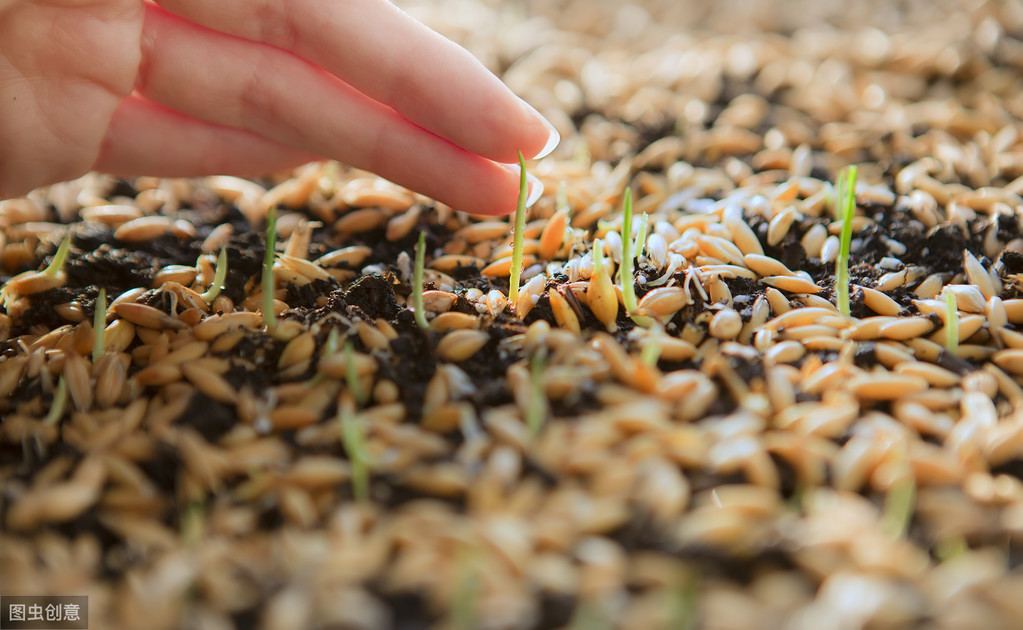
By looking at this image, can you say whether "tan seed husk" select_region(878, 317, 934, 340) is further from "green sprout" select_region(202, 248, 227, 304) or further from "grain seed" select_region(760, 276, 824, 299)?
"green sprout" select_region(202, 248, 227, 304)

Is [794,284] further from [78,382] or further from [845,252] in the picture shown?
[78,382]

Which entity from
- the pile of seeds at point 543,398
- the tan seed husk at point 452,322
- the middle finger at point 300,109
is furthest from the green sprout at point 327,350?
the middle finger at point 300,109

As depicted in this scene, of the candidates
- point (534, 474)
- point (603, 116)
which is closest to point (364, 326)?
point (534, 474)

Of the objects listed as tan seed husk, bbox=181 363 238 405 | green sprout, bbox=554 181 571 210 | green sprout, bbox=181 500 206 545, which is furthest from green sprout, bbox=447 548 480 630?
green sprout, bbox=554 181 571 210

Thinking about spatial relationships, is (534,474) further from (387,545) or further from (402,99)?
(402,99)

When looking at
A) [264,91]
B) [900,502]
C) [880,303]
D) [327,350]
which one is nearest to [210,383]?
[327,350]

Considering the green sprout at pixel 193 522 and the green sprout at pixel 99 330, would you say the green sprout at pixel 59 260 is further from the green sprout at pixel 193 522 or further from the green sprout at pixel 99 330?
the green sprout at pixel 193 522
